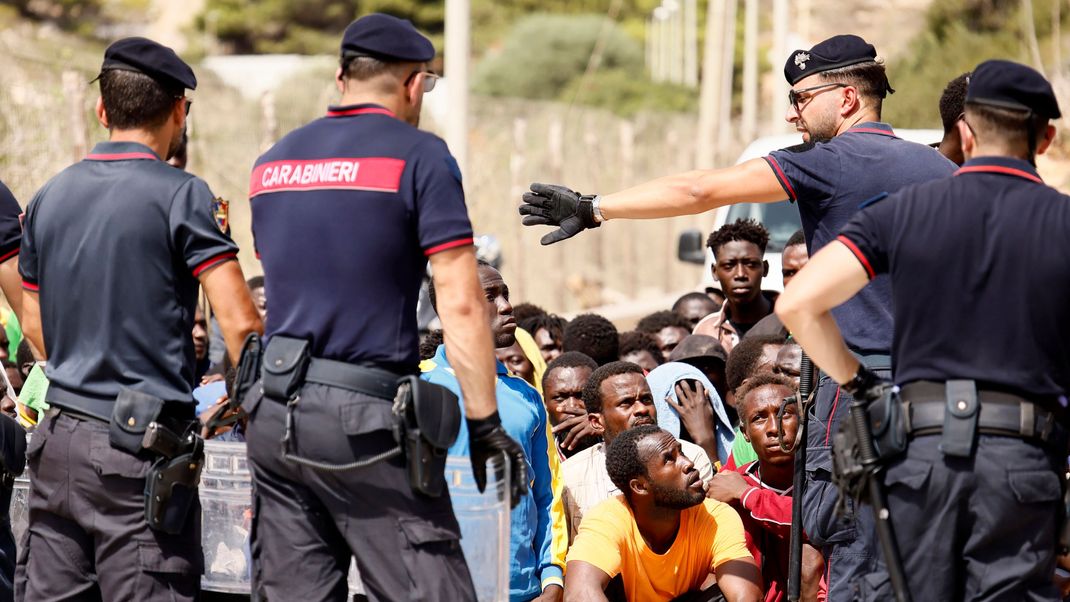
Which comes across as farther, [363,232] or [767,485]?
[767,485]

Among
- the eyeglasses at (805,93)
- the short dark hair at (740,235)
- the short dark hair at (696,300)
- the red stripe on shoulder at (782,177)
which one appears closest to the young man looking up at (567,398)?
the short dark hair at (740,235)

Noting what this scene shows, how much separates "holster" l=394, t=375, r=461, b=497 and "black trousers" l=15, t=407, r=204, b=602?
34.0 inches

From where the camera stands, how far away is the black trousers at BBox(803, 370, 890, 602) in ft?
16.5

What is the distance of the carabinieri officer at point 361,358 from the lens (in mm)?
4184

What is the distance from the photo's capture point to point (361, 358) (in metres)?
4.23

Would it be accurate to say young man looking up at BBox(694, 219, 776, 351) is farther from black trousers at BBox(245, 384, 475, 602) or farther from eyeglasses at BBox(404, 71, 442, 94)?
black trousers at BBox(245, 384, 475, 602)

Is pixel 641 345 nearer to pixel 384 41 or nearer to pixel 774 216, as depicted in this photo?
pixel 774 216

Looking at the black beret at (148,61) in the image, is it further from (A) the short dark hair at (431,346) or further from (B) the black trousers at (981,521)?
(A) the short dark hair at (431,346)

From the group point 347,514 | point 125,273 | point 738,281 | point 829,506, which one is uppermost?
point 125,273

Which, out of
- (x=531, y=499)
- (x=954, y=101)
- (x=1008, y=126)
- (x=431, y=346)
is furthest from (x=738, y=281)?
(x=1008, y=126)

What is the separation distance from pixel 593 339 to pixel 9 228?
179 inches

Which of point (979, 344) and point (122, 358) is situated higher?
point (979, 344)

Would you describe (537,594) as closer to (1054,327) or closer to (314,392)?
(314,392)

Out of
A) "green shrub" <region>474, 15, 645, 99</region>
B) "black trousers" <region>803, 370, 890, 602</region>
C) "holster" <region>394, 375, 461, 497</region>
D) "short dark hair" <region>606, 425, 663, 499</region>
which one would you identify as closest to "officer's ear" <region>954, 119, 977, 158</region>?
"black trousers" <region>803, 370, 890, 602</region>
